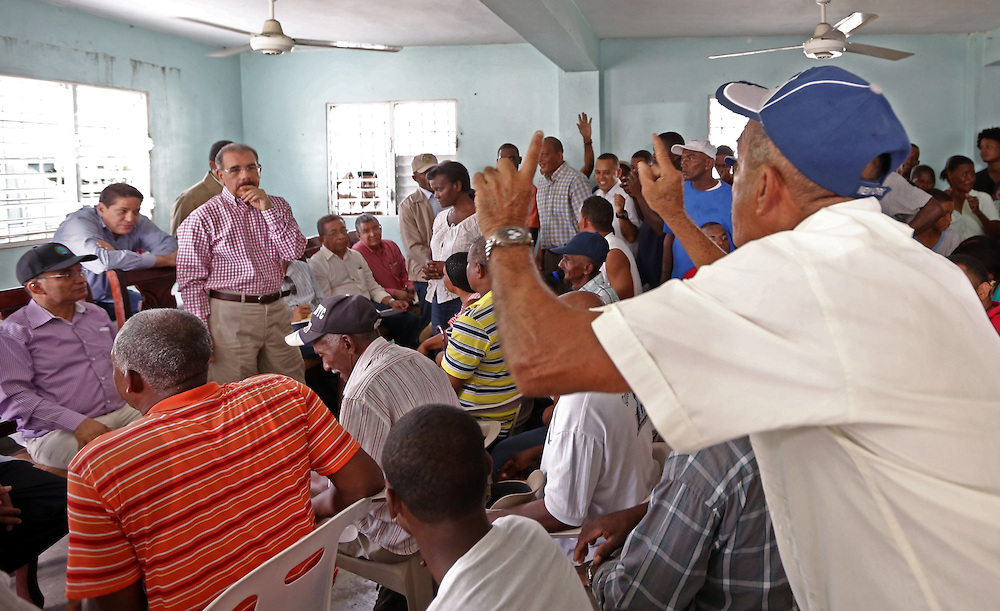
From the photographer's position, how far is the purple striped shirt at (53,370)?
9.96 ft

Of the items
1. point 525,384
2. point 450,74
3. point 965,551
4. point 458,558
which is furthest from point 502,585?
point 450,74

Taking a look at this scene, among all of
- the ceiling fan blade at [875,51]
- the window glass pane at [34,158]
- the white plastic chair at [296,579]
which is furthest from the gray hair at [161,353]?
the ceiling fan blade at [875,51]

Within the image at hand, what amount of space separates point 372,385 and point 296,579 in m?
0.89

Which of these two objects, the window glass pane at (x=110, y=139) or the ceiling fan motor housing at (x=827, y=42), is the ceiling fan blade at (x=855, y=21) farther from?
the window glass pane at (x=110, y=139)

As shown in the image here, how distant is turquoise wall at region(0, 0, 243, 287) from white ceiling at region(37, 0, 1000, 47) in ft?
0.67

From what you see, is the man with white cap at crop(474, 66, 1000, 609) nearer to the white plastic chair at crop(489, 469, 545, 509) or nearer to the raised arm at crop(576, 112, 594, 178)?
the white plastic chair at crop(489, 469, 545, 509)

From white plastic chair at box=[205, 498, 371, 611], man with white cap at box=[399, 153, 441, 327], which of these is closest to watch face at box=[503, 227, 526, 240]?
white plastic chair at box=[205, 498, 371, 611]

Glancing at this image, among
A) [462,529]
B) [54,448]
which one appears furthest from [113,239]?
[462,529]

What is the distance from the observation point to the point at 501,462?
300cm

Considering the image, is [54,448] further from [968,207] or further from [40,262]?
[968,207]

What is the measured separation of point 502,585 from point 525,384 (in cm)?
52

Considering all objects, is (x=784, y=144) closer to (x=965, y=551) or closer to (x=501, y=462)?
(x=965, y=551)

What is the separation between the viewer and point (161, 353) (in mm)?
1813

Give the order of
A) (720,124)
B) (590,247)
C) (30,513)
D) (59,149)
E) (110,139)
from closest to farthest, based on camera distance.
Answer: (30,513), (590,247), (59,149), (110,139), (720,124)
